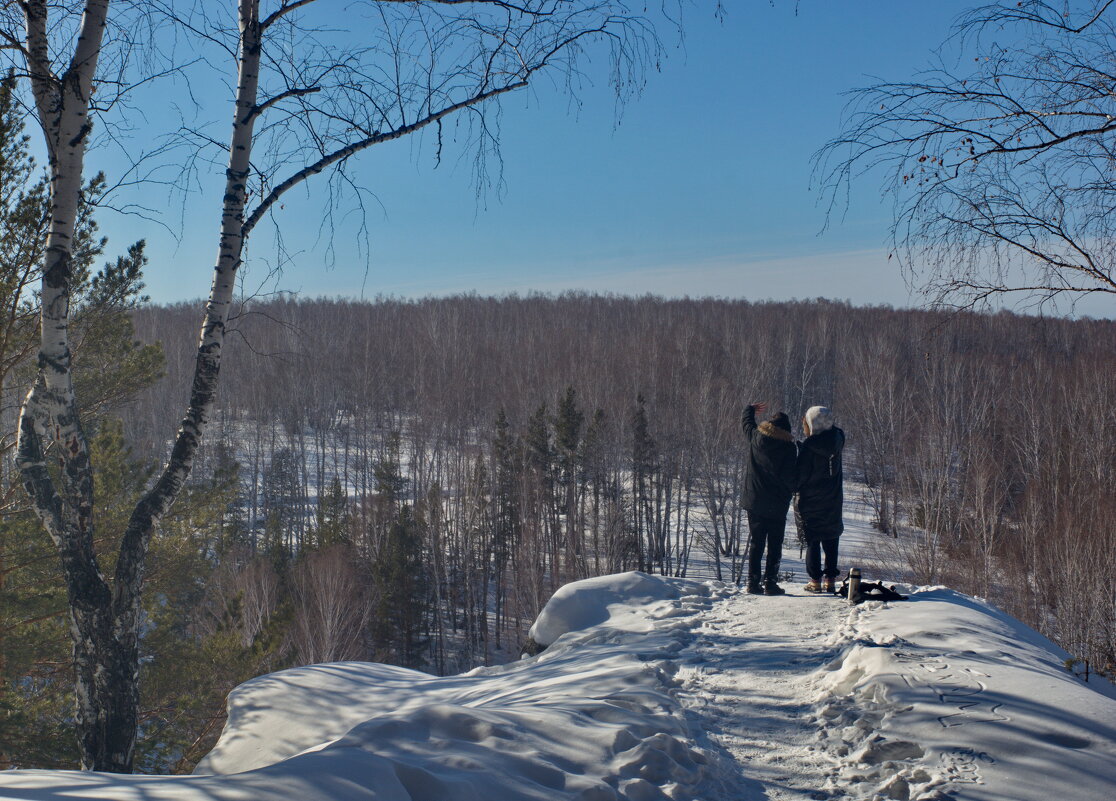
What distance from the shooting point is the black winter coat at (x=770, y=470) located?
6.38 metres

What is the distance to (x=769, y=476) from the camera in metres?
6.46

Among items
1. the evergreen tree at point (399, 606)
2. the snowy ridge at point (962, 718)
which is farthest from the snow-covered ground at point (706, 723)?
the evergreen tree at point (399, 606)

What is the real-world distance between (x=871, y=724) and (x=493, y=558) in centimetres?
3169

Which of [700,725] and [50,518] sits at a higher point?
[50,518]

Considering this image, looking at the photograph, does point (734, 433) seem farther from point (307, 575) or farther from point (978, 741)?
point (978, 741)

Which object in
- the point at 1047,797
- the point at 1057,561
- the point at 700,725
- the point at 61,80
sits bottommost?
the point at 1057,561

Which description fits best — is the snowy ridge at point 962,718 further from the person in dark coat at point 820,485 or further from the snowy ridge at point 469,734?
the person in dark coat at point 820,485

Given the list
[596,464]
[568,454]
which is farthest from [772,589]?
[596,464]

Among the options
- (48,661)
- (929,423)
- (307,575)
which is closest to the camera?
(48,661)

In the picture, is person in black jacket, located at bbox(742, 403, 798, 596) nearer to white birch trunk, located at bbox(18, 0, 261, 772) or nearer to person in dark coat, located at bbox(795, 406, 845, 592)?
person in dark coat, located at bbox(795, 406, 845, 592)

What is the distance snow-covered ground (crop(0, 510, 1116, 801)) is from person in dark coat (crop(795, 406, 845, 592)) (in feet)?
2.42

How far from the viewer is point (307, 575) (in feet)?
78.7

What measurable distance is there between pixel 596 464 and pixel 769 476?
87.5ft

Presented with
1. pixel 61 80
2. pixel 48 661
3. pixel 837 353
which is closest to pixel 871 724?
pixel 61 80
